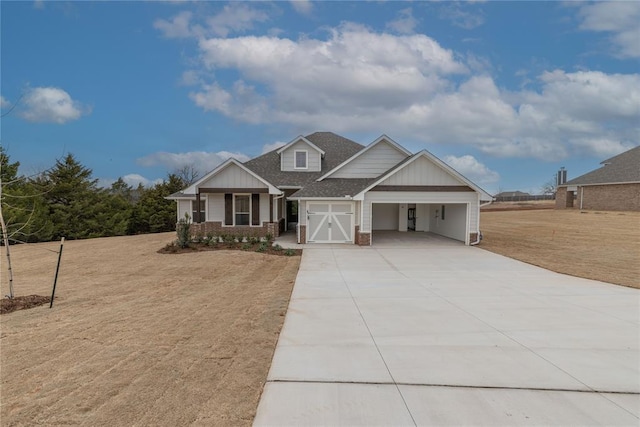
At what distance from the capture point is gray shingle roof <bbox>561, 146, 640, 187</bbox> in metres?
31.6

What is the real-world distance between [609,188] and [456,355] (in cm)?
3828

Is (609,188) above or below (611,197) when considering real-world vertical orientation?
above

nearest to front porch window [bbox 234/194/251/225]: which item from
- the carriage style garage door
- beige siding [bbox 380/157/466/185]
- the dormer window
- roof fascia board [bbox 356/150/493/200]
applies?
the carriage style garage door

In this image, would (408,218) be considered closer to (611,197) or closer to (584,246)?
(584,246)

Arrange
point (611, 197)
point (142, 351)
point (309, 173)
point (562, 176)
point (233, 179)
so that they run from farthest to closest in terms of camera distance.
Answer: point (562, 176) → point (611, 197) → point (309, 173) → point (233, 179) → point (142, 351)

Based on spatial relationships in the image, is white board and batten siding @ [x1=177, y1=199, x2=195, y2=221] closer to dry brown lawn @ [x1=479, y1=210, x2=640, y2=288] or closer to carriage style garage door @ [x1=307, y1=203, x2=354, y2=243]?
carriage style garage door @ [x1=307, y1=203, x2=354, y2=243]

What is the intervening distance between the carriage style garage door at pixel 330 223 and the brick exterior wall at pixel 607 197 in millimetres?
28841

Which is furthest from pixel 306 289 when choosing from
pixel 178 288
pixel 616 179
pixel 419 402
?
pixel 616 179

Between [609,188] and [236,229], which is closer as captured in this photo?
[236,229]

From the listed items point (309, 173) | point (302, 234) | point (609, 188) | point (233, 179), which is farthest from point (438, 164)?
point (609, 188)

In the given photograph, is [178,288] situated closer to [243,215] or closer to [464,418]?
[464,418]

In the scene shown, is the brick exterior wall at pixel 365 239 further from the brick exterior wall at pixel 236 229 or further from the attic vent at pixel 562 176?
the attic vent at pixel 562 176

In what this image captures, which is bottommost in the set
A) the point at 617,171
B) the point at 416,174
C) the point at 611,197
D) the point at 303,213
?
the point at 303,213

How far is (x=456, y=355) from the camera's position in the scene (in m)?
4.98
